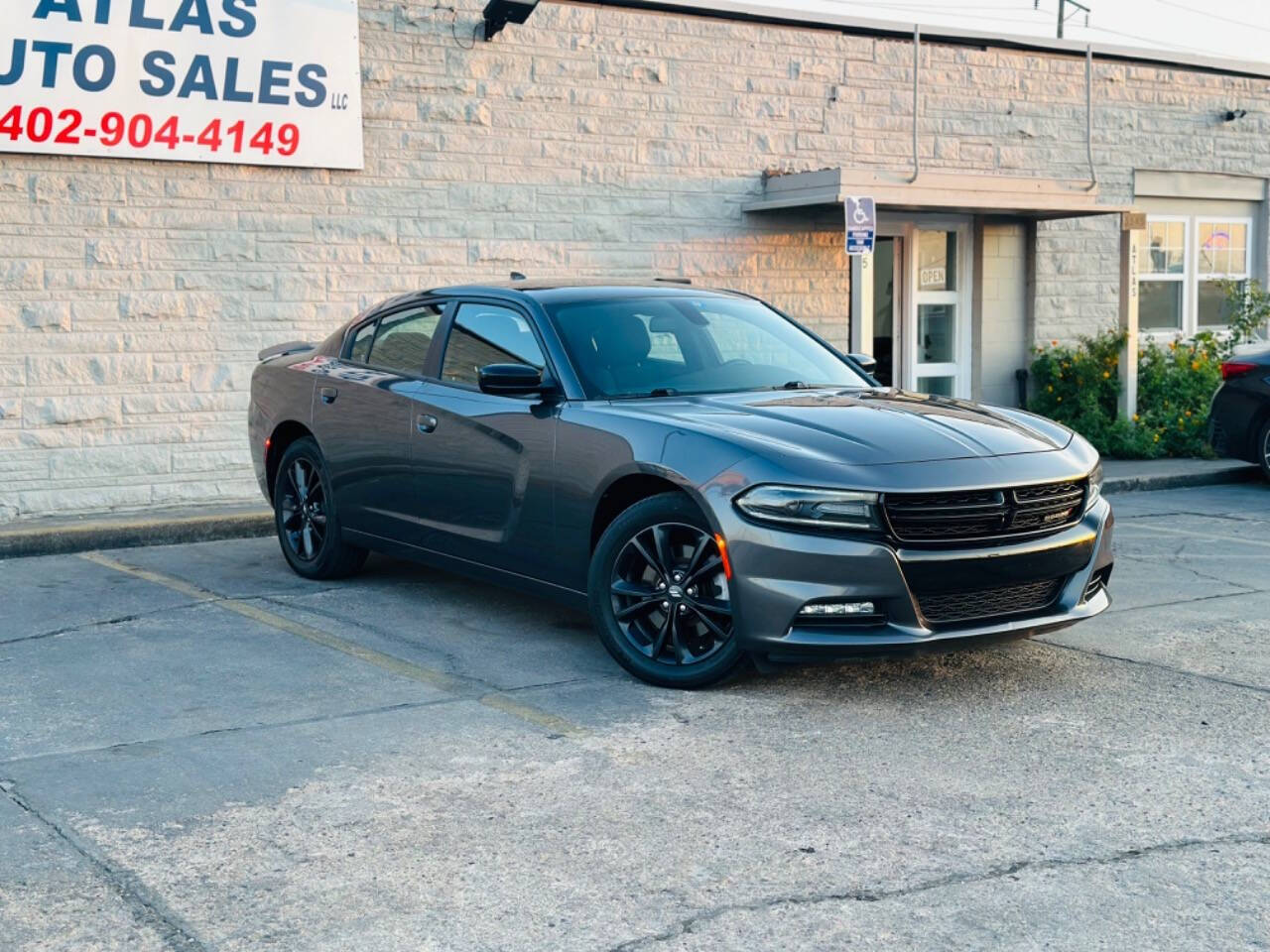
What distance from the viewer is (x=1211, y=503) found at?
40.5ft

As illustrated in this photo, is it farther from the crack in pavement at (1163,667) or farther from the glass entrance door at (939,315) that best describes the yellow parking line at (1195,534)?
the glass entrance door at (939,315)

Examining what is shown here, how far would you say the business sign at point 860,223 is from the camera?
11.8 m

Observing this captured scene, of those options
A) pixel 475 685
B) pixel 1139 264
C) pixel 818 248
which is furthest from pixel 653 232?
pixel 475 685

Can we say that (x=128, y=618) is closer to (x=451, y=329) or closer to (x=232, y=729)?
(x=451, y=329)

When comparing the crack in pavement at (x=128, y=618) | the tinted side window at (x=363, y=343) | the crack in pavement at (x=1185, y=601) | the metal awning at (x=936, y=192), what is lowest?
the crack in pavement at (x=1185, y=601)

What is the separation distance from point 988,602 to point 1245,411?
326 inches

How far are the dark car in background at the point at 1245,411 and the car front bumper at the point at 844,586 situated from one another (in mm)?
8145

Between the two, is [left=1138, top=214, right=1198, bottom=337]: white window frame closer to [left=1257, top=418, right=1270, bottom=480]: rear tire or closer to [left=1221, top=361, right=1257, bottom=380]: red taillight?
[left=1221, top=361, right=1257, bottom=380]: red taillight

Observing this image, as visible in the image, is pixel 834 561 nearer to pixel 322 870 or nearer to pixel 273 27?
pixel 322 870

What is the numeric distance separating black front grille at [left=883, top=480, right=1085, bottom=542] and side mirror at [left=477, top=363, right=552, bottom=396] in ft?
5.97

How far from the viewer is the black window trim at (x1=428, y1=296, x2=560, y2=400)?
23.4 ft

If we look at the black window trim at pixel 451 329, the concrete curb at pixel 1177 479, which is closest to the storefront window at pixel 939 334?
the concrete curb at pixel 1177 479

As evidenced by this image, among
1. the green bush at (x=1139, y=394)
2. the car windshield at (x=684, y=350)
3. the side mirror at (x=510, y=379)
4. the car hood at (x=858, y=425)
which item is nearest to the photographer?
the car hood at (x=858, y=425)

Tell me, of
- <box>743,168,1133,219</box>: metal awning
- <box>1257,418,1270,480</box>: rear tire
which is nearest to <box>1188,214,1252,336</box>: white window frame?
<box>743,168,1133,219</box>: metal awning
